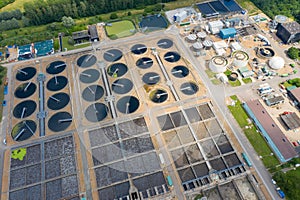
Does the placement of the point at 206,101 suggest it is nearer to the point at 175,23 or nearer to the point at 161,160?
the point at 161,160

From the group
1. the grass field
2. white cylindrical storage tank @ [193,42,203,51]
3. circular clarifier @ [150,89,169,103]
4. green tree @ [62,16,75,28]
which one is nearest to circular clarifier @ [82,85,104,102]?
circular clarifier @ [150,89,169,103]

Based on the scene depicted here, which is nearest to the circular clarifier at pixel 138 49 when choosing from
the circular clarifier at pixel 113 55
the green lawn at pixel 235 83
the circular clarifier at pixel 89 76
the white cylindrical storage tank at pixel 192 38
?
the circular clarifier at pixel 113 55

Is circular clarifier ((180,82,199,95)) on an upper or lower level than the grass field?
lower

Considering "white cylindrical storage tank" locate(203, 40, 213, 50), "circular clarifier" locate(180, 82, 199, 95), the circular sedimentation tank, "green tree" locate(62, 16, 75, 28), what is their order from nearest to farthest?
"circular clarifier" locate(180, 82, 199, 95) < the circular sedimentation tank < "white cylindrical storage tank" locate(203, 40, 213, 50) < "green tree" locate(62, 16, 75, 28)

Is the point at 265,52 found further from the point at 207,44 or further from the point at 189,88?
the point at 189,88

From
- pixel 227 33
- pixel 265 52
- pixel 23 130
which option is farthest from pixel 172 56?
pixel 23 130

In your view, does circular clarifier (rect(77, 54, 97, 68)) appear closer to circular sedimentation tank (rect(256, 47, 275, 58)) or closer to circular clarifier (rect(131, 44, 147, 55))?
circular clarifier (rect(131, 44, 147, 55))
